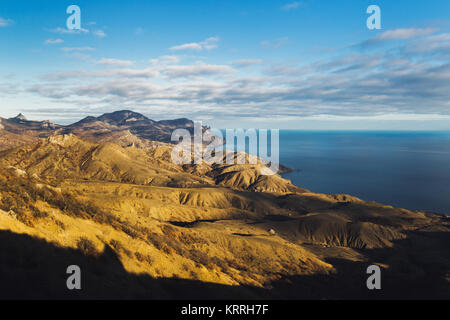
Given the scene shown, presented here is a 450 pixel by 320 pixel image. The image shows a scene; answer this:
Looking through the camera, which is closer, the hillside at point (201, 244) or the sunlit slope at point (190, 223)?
the hillside at point (201, 244)

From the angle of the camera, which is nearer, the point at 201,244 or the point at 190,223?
the point at 201,244

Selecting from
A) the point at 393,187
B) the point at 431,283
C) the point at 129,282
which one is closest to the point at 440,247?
the point at 431,283

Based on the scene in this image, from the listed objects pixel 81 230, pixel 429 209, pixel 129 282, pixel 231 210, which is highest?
pixel 81 230

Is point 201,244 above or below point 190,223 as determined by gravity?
above

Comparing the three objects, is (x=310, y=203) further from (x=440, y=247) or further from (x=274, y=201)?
(x=440, y=247)

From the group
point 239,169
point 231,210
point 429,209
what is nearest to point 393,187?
point 429,209

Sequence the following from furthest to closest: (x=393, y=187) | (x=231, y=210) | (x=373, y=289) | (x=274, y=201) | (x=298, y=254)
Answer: (x=393, y=187) → (x=274, y=201) → (x=231, y=210) → (x=298, y=254) → (x=373, y=289)

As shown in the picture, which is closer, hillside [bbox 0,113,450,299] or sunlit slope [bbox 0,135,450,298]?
hillside [bbox 0,113,450,299]

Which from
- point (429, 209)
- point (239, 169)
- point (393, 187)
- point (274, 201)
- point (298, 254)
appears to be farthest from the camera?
point (239, 169)

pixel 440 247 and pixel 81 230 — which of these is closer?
pixel 81 230
